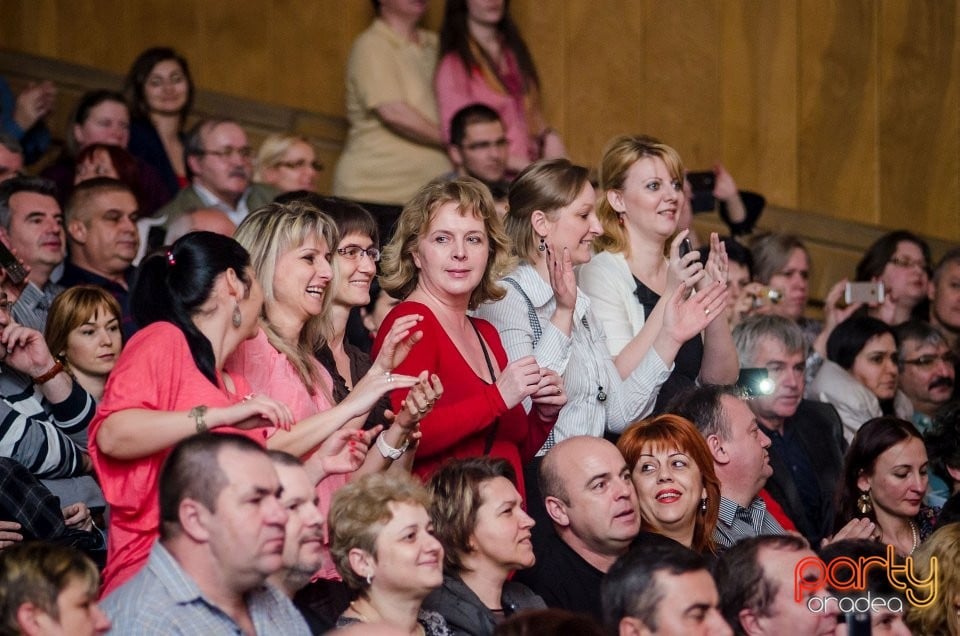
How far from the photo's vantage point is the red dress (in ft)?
12.1

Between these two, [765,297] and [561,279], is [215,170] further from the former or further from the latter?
[765,297]

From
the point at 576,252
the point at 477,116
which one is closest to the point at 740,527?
the point at 576,252

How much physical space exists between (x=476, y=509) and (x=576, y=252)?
108 centimetres

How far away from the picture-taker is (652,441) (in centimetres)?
401

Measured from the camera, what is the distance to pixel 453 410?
3.70 metres

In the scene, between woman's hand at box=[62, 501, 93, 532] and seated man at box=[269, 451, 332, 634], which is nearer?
seated man at box=[269, 451, 332, 634]

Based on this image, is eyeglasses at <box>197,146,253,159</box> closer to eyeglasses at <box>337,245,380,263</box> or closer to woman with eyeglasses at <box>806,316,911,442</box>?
eyeglasses at <box>337,245,380,263</box>

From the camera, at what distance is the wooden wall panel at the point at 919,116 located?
8430 millimetres

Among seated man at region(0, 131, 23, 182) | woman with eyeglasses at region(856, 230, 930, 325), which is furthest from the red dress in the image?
woman with eyeglasses at region(856, 230, 930, 325)

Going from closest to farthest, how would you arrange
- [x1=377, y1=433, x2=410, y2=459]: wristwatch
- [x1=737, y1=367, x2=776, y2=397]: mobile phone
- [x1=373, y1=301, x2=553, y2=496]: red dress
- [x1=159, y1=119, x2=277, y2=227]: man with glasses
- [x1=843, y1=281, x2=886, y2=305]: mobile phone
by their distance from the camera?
[x1=377, y1=433, x2=410, y2=459]: wristwatch, [x1=373, y1=301, x2=553, y2=496]: red dress, [x1=737, y1=367, x2=776, y2=397]: mobile phone, [x1=159, y1=119, x2=277, y2=227]: man with glasses, [x1=843, y1=281, x2=886, y2=305]: mobile phone

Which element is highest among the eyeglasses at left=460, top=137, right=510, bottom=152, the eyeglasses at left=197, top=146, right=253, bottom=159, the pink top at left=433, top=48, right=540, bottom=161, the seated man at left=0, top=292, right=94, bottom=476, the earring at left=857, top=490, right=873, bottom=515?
the pink top at left=433, top=48, right=540, bottom=161

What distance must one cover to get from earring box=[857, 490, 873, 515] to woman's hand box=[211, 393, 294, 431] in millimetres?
2082

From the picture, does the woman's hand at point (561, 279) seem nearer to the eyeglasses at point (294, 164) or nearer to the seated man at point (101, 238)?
the seated man at point (101, 238)

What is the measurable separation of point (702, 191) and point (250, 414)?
3514mm
